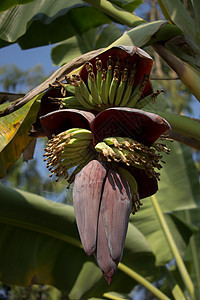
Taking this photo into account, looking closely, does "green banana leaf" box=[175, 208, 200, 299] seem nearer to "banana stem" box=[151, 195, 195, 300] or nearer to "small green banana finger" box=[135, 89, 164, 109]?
"banana stem" box=[151, 195, 195, 300]

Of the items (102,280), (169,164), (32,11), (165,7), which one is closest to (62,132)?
(165,7)

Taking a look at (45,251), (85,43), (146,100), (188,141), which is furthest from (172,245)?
(146,100)

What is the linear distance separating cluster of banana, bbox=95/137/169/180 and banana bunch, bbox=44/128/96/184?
0.06 meters

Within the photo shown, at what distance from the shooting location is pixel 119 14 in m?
1.52

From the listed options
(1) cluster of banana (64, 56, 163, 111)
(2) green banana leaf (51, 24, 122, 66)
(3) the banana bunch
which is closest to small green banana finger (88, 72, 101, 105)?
(1) cluster of banana (64, 56, 163, 111)

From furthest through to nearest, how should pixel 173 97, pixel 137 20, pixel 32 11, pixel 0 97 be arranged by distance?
pixel 173 97
pixel 32 11
pixel 137 20
pixel 0 97

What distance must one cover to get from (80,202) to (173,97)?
5.00m

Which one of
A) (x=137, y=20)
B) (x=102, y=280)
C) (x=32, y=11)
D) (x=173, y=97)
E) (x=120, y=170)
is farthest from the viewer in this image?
(x=173, y=97)

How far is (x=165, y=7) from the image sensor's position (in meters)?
1.34

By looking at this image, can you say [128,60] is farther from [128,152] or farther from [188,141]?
[188,141]

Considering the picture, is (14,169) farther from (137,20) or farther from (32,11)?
(137,20)

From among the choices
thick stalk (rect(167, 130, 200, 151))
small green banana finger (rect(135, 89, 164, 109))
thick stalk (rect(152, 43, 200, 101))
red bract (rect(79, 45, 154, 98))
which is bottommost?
thick stalk (rect(167, 130, 200, 151))

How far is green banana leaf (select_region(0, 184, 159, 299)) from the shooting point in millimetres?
1964

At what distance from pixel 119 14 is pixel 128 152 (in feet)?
3.01
